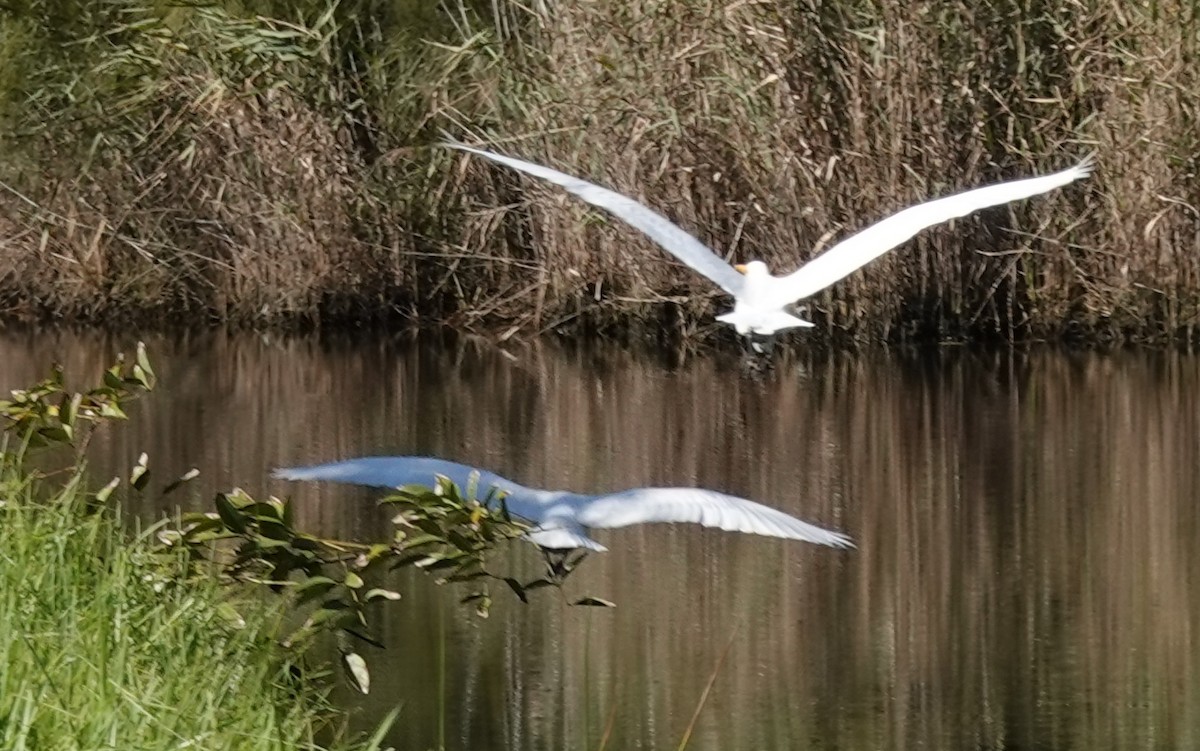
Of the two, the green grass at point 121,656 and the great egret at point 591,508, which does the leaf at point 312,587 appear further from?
the great egret at point 591,508

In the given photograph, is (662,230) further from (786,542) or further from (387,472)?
(387,472)

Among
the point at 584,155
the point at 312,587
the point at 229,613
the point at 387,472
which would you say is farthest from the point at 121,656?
the point at 584,155

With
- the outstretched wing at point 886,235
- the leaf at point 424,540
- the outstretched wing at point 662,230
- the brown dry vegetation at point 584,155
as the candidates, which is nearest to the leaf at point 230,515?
the leaf at point 424,540

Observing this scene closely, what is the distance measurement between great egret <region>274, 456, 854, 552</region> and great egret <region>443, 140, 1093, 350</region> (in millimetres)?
2311

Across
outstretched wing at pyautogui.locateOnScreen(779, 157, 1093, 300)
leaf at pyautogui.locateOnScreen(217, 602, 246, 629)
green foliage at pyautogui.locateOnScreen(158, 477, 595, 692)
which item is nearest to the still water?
green foliage at pyautogui.locateOnScreen(158, 477, 595, 692)

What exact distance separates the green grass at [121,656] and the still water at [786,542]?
37 cm

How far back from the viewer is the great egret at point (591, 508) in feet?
12.7

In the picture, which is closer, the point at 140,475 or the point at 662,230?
the point at 140,475

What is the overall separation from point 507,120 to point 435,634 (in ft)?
23.7

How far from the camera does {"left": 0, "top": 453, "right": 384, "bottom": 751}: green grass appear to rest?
3.17 meters

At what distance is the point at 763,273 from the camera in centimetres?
722

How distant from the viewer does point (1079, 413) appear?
9.83 metres

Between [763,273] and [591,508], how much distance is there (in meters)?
3.30

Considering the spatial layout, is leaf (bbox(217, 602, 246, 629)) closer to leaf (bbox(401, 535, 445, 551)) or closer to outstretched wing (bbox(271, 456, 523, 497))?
outstretched wing (bbox(271, 456, 523, 497))
